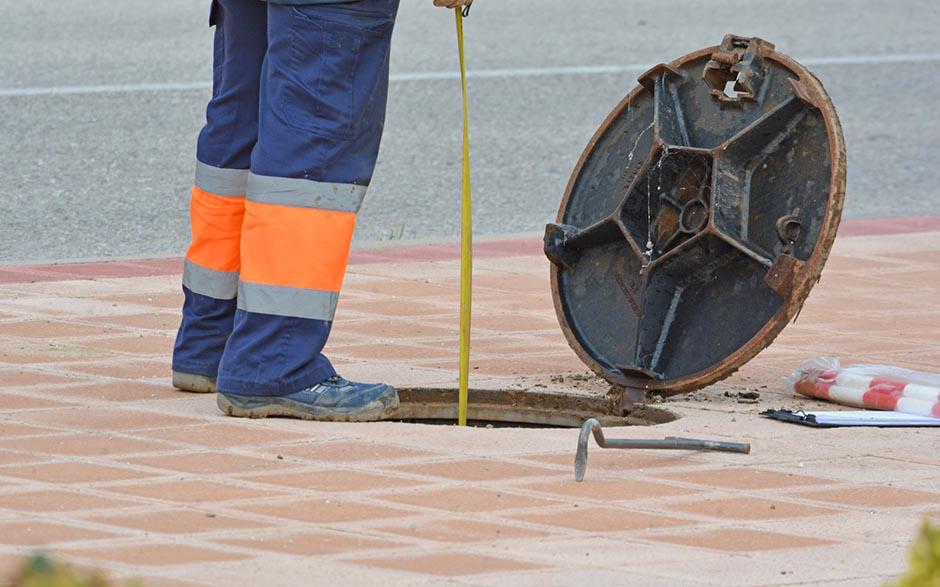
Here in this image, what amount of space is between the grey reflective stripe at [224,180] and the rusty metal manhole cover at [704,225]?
87cm

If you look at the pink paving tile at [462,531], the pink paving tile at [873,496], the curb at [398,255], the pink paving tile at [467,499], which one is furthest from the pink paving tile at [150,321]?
the pink paving tile at [873,496]

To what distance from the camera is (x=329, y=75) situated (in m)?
4.63

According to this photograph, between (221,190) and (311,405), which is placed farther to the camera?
(221,190)

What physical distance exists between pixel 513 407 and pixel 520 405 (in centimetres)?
2

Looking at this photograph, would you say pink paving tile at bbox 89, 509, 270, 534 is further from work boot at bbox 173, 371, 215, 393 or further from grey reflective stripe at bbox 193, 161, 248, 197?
grey reflective stripe at bbox 193, 161, 248, 197

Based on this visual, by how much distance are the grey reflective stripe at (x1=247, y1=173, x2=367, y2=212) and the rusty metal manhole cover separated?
801 millimetres

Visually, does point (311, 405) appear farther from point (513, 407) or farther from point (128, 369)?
point (128, 369)

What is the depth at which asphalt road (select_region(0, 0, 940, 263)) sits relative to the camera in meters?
8.45

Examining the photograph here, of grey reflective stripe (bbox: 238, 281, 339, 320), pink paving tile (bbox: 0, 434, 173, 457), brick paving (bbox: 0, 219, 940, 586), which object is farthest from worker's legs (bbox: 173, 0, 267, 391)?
pink paving tile (bbox: 0, 434, 173, 457)

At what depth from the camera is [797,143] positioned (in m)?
4.92

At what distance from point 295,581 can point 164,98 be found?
7.72 meters

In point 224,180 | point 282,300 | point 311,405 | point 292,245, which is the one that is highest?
point 224,180

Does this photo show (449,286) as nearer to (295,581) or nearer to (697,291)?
(697,291)

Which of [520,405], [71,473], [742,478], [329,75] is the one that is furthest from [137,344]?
[742,478]
